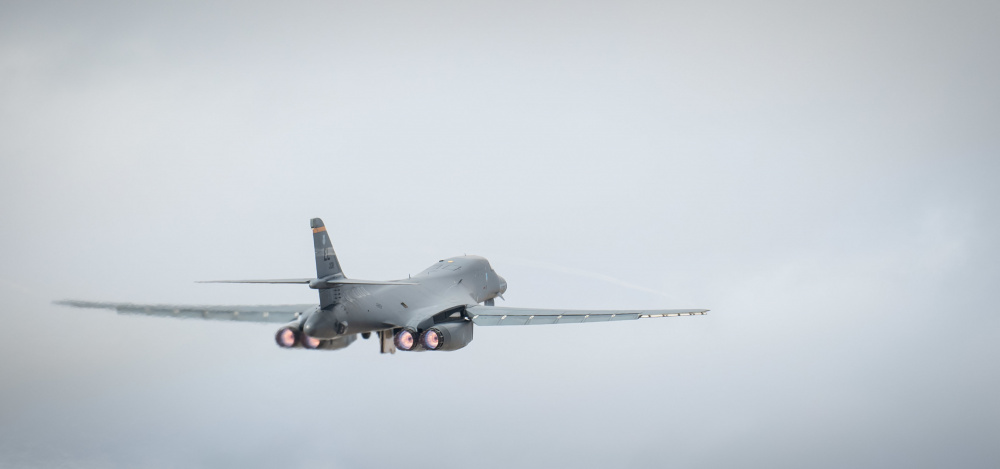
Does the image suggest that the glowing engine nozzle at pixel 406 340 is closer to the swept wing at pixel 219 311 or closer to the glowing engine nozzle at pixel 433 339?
the glowing engine nozzle at pixel 433 339

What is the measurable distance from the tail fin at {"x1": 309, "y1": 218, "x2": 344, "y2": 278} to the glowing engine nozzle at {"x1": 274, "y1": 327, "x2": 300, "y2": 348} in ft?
7.49

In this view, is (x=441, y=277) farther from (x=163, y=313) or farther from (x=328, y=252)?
(x=163, y=313)

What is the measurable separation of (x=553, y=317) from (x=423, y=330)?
5.52m

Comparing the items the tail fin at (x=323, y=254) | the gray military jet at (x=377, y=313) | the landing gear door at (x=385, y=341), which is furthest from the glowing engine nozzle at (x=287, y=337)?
the landing gear door at (x=385, y=341)

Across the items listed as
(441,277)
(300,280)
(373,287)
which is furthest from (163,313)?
(441,277)

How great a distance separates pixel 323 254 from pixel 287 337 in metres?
3.39

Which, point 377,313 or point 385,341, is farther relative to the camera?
point 385,341

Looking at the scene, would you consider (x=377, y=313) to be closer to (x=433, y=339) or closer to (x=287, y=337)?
(x=433, y=339)

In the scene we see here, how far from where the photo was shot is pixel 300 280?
109ft

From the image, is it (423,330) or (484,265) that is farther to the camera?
(484,265)

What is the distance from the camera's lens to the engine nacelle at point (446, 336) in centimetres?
3569

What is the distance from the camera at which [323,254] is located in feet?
108

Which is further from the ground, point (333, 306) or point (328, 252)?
point (328, 252)

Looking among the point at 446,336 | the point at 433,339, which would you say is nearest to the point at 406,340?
the point at 433,339
